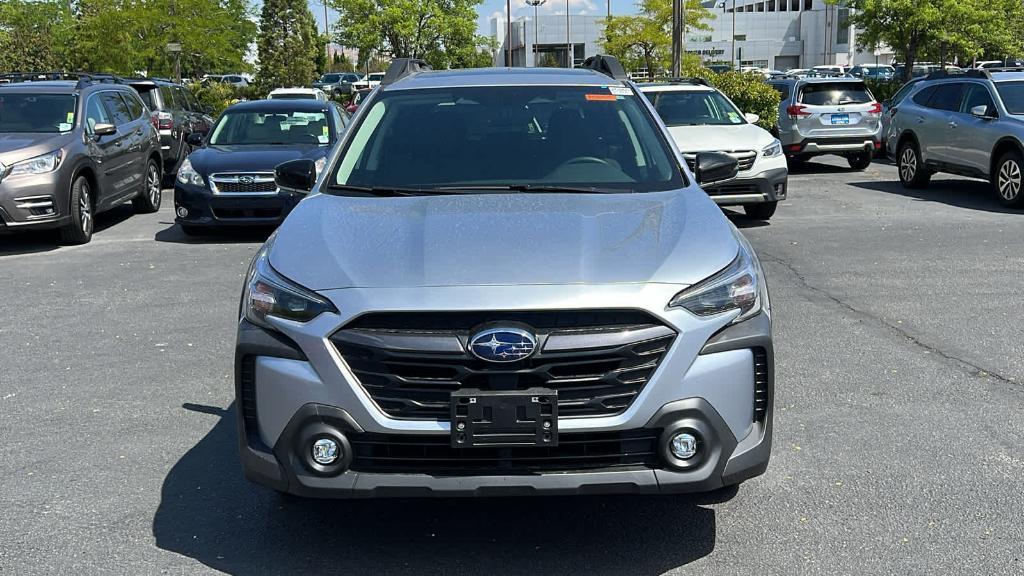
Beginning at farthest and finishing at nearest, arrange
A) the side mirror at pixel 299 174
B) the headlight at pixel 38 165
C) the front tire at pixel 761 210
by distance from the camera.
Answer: the front tire at pixel 761 210 → the headlight at pixel 38 165 → the side mirror at pixel 299 174

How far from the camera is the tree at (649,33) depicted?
132ft

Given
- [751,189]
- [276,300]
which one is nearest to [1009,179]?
[751,189]

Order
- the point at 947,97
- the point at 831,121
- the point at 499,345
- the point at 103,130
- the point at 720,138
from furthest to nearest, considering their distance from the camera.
Answer: the point at 831,121 < the point at 947,97 < the point at 720,138 < the point at 103,130 < the point at 499,345

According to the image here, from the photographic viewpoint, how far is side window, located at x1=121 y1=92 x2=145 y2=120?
47.8 feet

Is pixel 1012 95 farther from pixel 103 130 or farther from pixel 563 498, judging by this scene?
pixel 563 498

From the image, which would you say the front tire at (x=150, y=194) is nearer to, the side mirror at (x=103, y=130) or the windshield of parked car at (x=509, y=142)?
the side mirror at (x=103, y=130)

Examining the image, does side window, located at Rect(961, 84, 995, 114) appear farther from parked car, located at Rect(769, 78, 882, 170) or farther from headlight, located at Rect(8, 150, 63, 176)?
headlight, located at Rect(8, 150, 63, 176)

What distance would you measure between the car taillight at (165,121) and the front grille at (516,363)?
1587cm

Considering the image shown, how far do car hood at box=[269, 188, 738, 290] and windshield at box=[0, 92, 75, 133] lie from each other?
29.9ft

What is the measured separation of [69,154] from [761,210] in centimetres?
781

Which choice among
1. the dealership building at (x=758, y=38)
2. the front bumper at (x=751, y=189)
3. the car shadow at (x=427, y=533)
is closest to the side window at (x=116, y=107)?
the front bumper at (x=751, y=189)

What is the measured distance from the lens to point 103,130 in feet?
41.1

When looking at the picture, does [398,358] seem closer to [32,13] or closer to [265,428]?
[265,428]

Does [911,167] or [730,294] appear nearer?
[730,294]
